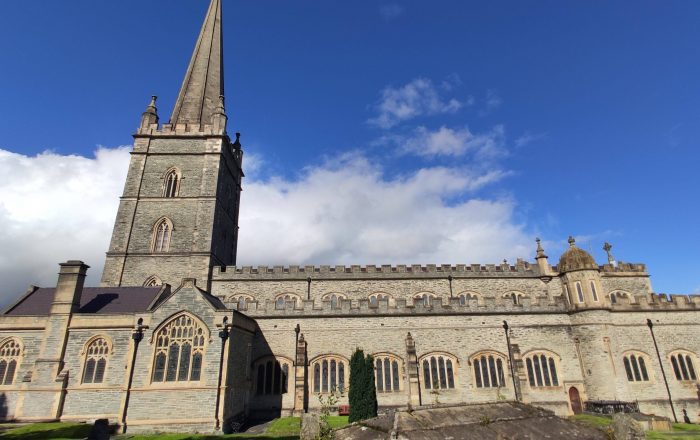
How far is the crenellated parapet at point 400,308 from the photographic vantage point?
24.3 meters

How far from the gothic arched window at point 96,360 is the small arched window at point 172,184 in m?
13.7

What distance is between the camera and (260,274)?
29172mm

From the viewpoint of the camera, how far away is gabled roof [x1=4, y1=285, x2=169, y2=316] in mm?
21656

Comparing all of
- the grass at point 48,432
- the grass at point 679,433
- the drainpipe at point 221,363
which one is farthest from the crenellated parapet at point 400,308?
the grass at point 48,432

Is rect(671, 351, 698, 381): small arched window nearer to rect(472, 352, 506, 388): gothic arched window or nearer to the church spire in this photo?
rect(472, 352, 506, 388): gothic arched window

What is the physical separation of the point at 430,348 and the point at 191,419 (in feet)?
45.2

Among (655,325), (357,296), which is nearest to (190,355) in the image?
(357,296)

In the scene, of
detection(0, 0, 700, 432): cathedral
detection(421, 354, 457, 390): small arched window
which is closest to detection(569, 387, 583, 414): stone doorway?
detection(0, 0, 700, 432): cathedral

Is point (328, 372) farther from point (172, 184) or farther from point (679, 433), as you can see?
point (172, 184)

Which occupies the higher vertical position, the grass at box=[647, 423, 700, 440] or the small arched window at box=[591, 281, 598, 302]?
the small arched window at box=[591, 281, 598, 302]

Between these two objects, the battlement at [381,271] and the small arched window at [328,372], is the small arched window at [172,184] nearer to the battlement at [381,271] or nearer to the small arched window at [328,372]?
the battlement at [381,271]

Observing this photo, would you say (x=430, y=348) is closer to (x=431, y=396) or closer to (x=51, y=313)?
(x=431, y=396)

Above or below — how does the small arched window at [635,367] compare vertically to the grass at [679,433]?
above

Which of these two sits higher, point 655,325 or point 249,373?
point 655,325
